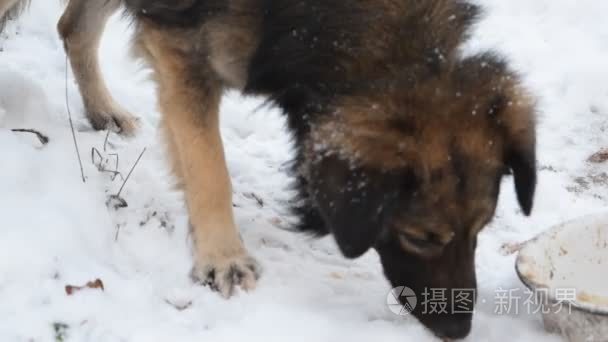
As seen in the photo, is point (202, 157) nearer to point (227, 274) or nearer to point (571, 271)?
point (227, 274)

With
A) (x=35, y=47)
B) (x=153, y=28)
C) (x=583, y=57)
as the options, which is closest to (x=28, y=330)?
(x=153, y=28)

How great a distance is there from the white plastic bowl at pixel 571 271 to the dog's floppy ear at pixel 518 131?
33 centimetres

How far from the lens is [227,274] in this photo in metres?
2.87

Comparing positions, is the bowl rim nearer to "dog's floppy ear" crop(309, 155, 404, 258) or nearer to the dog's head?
the dog's head

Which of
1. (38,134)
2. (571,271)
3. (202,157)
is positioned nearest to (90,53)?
(38,134)

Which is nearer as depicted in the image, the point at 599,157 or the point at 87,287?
the point at 87,287

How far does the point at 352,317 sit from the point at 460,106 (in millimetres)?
797

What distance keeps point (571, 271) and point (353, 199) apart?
3.48ft

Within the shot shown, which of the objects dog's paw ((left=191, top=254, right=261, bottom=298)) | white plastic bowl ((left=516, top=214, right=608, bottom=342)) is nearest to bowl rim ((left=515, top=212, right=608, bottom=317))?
white plastic bowl ((left=516, top=214, right=608, bottom=342))

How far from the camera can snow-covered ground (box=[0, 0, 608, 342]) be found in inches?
101

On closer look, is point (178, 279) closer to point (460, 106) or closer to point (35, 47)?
point (460, 106)

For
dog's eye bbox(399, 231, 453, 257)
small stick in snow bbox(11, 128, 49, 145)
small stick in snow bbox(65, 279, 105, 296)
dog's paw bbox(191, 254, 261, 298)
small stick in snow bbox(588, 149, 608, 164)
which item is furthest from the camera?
small stick in snow bbox(588, 149, 608, 164)

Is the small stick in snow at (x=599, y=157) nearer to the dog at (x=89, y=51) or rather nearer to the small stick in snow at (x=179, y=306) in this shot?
the dog at (x=89, y=51)

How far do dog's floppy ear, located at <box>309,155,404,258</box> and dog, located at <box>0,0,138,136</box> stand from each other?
6.78 ft
